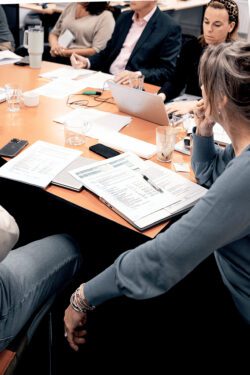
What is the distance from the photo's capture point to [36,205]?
1.97 metres

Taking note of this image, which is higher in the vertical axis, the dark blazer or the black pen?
the dark blazer

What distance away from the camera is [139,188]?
1.27m

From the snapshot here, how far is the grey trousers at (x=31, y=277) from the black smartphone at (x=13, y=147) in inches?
14.8

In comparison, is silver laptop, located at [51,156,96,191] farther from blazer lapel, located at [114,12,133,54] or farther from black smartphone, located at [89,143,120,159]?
blazer lapel, located at [114,12,133,54]

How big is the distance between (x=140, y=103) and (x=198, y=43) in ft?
3.20

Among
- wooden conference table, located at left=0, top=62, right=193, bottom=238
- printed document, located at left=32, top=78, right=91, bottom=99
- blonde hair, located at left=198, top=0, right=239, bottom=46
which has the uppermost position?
blonde hair, located at left=198, top=0, right=239, bottom=46

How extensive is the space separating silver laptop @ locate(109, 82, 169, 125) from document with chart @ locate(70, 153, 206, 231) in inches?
13.9

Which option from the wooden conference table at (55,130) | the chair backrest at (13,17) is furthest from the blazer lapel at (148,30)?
the chair backrest at (13,17)

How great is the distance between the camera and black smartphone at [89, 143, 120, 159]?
1.50m

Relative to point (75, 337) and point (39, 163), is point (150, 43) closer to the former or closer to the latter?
point (39, 163)

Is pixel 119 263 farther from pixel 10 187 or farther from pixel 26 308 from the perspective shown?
→ pixel 10 187

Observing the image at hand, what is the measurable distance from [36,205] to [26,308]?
3.18 feet

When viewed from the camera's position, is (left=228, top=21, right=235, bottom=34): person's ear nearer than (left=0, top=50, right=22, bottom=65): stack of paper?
Yes

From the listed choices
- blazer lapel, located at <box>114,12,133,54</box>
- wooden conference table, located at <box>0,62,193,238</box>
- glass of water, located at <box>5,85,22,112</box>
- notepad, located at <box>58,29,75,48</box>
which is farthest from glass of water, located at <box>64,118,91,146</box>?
notepad, located at <box>58,29,75,48</box>
